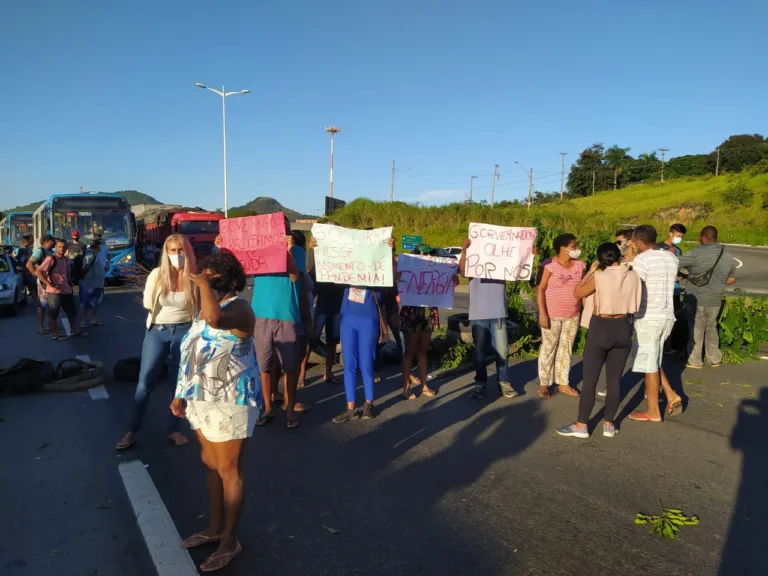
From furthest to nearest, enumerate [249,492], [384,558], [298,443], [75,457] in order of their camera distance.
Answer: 1. [298,443]
2. [75,457]
3. [249,492]
4. [384,558]

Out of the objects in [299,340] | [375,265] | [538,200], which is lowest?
[299,340]

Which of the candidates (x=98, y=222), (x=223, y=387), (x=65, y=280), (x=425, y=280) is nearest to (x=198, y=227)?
(x=98, y=222)

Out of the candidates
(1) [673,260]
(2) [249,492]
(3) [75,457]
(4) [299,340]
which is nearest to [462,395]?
(4) [299,340]

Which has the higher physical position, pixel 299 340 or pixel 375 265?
pixel 375 265

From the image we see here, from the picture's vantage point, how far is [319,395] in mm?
6883

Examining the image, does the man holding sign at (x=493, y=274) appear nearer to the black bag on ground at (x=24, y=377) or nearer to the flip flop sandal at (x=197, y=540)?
the flip flop sandal at (x=197, y=540)

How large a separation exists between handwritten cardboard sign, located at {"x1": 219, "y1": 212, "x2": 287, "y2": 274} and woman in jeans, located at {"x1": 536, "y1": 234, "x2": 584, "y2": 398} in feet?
9.75

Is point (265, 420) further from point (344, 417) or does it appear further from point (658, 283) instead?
point (658, 283)

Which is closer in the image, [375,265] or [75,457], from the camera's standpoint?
[75,457]

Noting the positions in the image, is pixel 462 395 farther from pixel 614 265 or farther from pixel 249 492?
pixel 249 492

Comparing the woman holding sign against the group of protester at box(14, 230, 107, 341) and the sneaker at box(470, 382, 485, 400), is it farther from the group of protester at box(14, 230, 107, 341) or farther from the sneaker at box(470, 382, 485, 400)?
the group of protester at box(14, 230, 107, 341)

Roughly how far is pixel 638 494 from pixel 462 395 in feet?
9.24

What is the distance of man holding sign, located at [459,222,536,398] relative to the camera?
6.68 metres

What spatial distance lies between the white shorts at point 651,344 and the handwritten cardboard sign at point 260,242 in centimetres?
361
